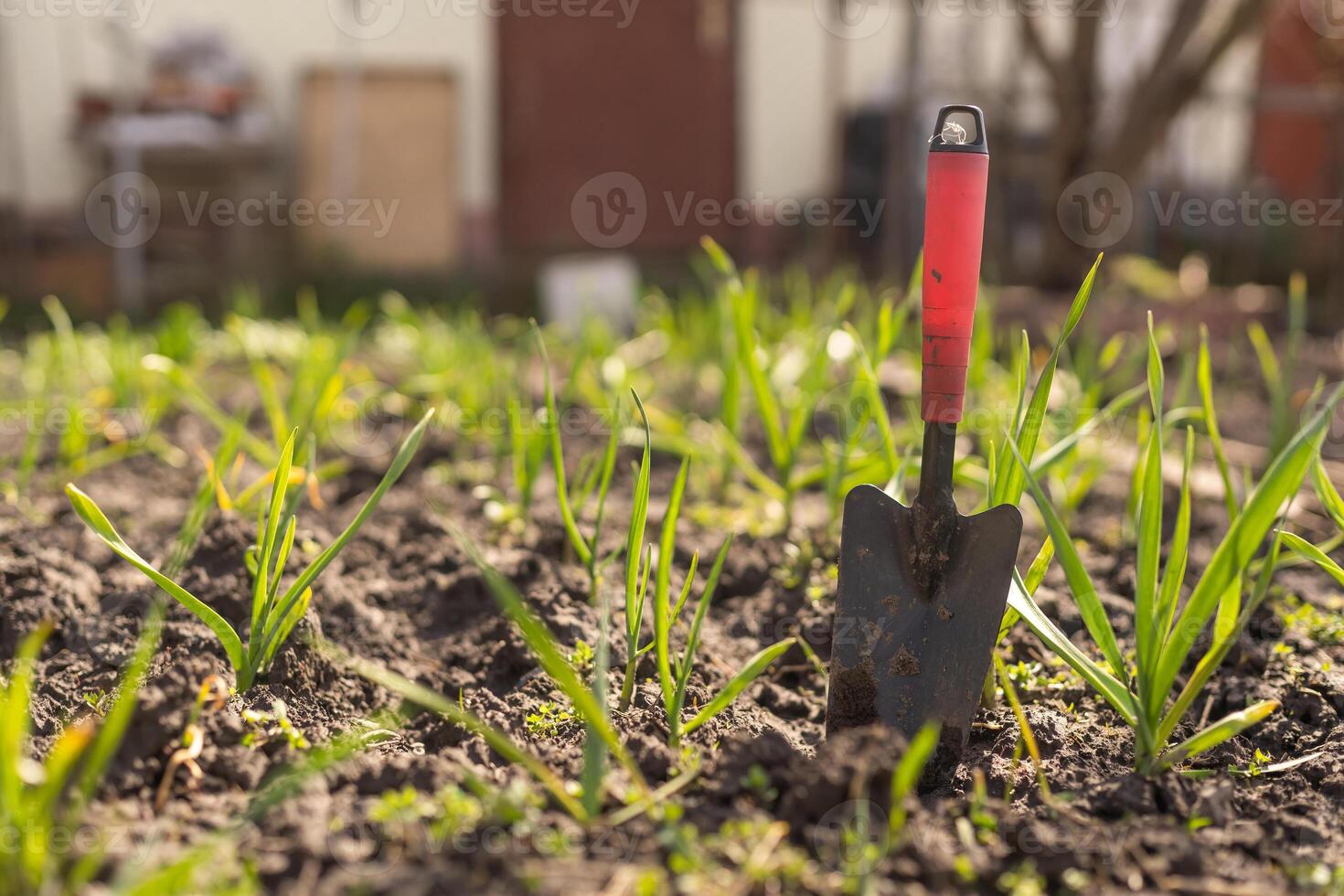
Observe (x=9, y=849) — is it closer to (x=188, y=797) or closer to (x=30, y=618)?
(x=188, y=797)

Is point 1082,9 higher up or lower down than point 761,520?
higher up

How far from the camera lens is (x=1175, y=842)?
0.97 m

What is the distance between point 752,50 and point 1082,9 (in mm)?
3291

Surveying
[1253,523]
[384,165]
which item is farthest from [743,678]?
[384,165]

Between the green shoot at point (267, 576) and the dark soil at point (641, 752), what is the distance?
4cm

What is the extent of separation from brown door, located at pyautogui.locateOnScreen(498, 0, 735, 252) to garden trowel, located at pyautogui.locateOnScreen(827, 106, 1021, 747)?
6.19 meters

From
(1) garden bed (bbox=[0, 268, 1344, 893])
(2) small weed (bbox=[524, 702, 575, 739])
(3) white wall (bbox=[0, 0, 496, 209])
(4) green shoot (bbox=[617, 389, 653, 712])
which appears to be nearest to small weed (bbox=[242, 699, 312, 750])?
(1) garden bed (bbox=[0, 268, 1344, 893])

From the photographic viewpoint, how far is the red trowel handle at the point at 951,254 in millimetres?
1103

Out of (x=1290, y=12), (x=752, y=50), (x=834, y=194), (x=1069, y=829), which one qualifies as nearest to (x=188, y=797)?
(x=1069, y=829)

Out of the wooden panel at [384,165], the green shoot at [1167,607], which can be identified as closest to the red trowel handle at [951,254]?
the green shoot at [1167,607]

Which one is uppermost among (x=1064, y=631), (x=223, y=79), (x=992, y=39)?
(x=992, y=39)

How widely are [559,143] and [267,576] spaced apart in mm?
6303

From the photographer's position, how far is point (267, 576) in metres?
1.17

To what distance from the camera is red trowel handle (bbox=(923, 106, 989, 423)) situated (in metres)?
1.10
